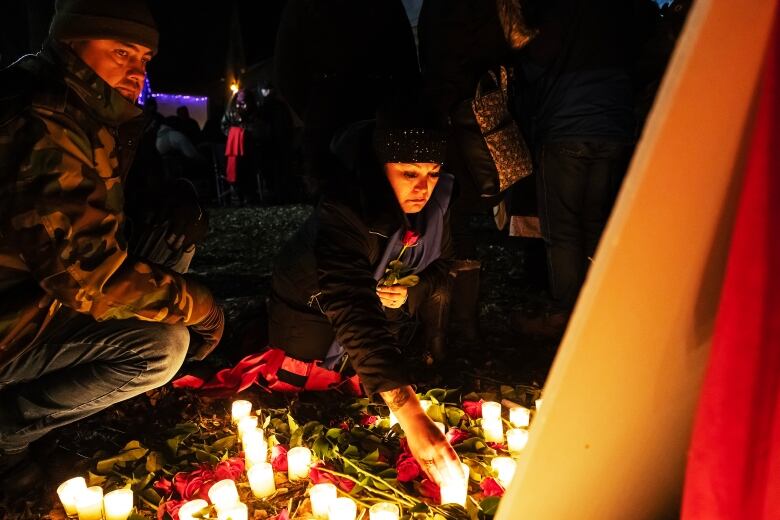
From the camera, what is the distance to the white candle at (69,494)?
2146 millimetres

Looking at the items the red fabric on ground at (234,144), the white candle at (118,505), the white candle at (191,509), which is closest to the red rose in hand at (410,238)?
the white candle at (191,509)

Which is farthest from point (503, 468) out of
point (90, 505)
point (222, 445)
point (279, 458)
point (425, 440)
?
point (90, 505)

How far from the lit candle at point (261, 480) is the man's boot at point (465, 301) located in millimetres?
1601

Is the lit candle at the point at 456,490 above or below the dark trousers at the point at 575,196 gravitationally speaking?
below

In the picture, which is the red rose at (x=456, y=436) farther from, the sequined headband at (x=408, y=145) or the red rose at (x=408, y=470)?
the sequined headband at (x=408, y=145)

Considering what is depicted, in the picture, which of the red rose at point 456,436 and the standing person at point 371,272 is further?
the red rose at point 456,436

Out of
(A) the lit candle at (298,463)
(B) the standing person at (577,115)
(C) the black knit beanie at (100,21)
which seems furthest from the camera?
(B) the standing person at (577,115)

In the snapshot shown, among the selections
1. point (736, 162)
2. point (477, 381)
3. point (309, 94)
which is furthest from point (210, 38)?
point (736, 162)

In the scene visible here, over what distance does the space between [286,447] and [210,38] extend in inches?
881

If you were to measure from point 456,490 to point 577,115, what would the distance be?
2343 millimetres

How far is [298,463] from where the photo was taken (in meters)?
2.36

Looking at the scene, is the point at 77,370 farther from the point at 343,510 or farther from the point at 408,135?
the point at 408,135

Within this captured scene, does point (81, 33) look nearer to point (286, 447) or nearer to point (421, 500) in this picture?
point (286, 447)

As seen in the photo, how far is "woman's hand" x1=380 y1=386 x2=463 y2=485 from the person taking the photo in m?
2.04
